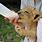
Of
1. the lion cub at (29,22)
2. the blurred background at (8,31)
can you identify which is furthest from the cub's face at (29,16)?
the blurred background at (8,31)

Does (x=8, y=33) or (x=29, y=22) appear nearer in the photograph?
(x=29, y=22)

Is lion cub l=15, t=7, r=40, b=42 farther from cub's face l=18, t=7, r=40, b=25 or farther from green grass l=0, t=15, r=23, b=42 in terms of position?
green grass l=0, t=15, r=23, b=42

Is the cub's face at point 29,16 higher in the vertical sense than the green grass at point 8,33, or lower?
higher

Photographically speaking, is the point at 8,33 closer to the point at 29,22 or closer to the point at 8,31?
the point at 8,31

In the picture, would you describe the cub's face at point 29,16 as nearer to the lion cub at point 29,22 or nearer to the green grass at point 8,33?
the lion cub at point 29,22

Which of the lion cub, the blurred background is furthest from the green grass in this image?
the lion cub

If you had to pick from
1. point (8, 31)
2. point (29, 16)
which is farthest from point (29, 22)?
point (8, 31)

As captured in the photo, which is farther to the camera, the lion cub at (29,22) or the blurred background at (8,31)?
the blurred background at (8,31)

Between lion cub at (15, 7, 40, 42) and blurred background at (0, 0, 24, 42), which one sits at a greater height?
lion cub at (15, 7, 40, 42)

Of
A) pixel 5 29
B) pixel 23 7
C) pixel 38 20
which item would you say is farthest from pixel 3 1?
pixel 38 20

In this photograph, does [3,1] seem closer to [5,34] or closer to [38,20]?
[5,34]

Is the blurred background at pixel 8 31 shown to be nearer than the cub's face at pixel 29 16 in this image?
No

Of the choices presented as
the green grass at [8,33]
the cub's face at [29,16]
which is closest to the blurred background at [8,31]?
the green grass at [8,33]

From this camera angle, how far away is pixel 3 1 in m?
1.89
